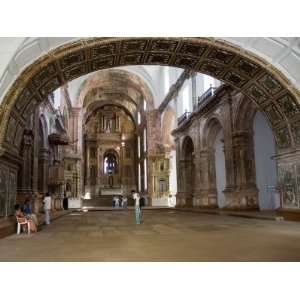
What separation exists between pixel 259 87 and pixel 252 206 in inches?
258

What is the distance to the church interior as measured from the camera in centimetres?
729

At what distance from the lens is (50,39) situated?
Result: 9164mm

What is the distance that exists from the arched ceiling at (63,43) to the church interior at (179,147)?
0.03m

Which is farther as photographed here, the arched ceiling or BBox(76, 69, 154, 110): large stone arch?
BBox(76, 69, 154, 110): large stone arch

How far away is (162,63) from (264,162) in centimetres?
830

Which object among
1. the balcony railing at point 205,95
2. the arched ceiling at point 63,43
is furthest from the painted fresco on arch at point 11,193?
the balcony railing at point 205,95

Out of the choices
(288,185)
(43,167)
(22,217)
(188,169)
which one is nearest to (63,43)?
(22,217)

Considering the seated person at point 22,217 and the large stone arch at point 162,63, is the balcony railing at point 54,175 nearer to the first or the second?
the large stone arch at point 162,63

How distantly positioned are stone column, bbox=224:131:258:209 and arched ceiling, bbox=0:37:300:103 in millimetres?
6542

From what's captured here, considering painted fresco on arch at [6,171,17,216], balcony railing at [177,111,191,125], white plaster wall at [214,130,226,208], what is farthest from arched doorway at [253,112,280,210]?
painted fresco on arch at [6,171,17,216]

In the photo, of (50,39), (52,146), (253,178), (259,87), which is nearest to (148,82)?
(52,146)

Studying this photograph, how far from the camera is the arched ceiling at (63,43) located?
26.7 ft

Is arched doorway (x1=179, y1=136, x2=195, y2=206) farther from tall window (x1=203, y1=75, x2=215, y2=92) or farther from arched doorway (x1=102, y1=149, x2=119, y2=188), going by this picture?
arched doorway (x1=102, y1=149, x2=119, y2=188)

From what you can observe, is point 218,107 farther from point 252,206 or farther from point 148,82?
→ point 148,82
